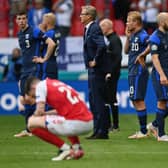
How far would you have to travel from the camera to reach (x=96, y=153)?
13.2m

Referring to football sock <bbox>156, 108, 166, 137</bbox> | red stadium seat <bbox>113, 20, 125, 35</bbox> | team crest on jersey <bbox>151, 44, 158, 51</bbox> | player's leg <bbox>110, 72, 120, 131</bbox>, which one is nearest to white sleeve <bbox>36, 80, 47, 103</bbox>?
team crest on jersey <bbox>151, 44, 158, 51</bbox>

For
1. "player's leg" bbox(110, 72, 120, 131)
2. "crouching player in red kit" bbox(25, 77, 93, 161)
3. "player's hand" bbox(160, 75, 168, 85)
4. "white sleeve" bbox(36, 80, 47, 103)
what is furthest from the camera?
"player's leg" bbox(110, 72, 120, 131)

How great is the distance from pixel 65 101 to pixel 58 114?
11.4 inches

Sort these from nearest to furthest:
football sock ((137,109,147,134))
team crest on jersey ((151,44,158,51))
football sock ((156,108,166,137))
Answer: team crest on jersey ((151,44,158,51)) → football sock ((156,108,166,137)) → football sock ((137,109,147,134))

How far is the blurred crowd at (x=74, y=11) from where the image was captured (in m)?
24.7

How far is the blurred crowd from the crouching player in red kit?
12.4 m

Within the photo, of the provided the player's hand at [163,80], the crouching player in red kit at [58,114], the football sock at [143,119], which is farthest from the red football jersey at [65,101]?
the football sock at [143,119]

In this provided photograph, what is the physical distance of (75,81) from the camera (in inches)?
874

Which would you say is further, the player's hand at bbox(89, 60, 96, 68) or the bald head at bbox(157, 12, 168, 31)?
the player's hand at bbox(89, 60, 96, 68)

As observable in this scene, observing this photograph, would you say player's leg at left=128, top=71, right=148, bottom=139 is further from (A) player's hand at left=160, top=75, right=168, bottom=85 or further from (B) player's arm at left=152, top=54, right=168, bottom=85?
(A) player's hand at left=160, top=75, right=168, bottom=85

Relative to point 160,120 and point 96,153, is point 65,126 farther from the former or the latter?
point 160,120

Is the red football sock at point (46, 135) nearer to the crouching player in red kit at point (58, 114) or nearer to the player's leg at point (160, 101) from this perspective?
the crouching player in red kit at point (58, 114)

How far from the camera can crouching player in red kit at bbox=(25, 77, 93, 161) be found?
39.2ft

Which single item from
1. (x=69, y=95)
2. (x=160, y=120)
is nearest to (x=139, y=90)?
(x=160, y=120)
